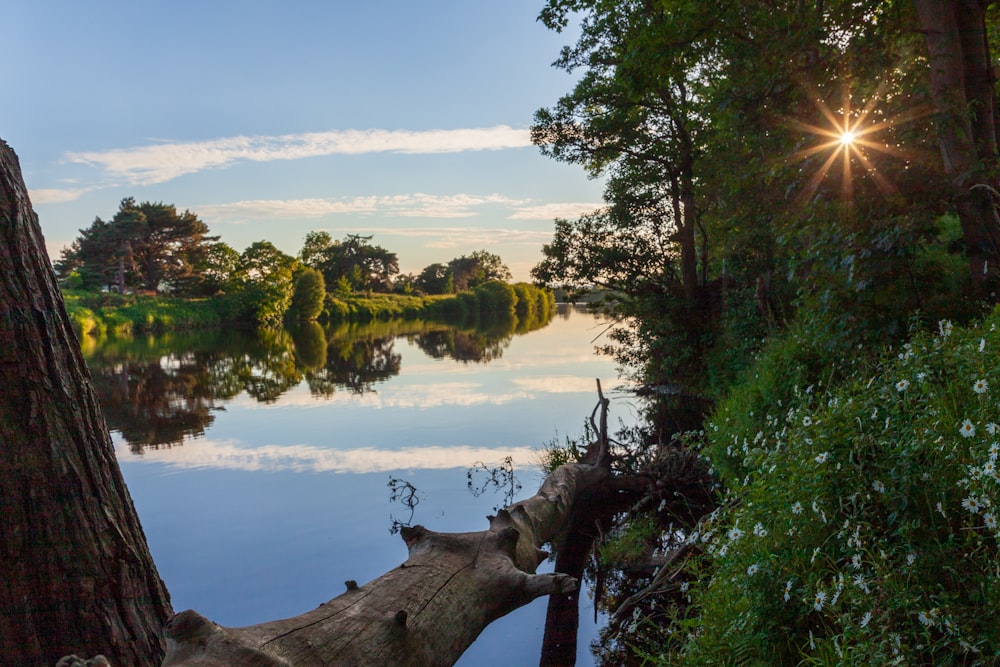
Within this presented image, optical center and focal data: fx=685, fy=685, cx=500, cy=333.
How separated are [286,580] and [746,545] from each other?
5337mm

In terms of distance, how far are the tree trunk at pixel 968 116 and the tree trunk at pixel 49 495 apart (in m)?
6.31

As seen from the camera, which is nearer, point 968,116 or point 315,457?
point 968,116

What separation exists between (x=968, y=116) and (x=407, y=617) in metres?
6.28

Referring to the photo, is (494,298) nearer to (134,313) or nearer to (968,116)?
(134,313)

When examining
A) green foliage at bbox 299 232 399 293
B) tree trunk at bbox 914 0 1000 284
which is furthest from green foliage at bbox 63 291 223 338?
tree trunk at bbox 914 0 1000 284

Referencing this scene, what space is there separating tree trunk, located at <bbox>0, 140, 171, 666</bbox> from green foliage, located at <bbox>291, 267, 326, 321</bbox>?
60.3 meters

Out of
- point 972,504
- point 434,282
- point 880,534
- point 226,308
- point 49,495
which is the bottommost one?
point 880,534

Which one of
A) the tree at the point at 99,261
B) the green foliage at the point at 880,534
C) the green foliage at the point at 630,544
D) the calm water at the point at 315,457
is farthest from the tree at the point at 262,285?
the green foliage at the point at 880,534

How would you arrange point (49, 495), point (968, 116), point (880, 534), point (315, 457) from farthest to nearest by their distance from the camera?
point (315, 457), point (968, 116), point (880, 534), point (49, 495)

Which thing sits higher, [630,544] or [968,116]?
[968,116]

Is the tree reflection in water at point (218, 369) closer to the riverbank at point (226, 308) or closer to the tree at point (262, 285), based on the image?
the riverbank at point (226, 308)

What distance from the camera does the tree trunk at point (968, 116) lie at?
229 inches

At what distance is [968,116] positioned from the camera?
6070 millimetres

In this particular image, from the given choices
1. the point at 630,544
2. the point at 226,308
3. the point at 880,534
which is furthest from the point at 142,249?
the point at 880,534
